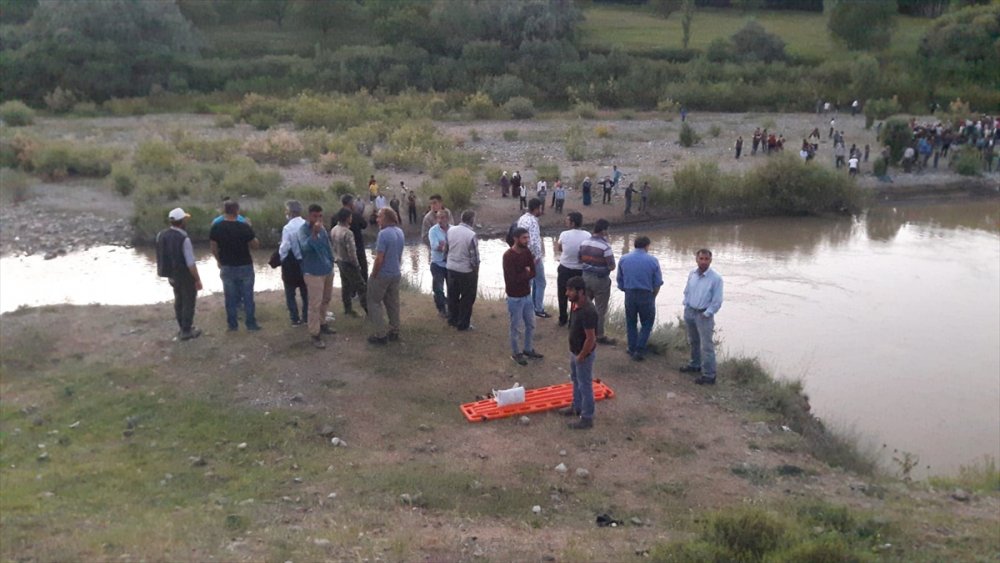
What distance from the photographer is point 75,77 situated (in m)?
46.9

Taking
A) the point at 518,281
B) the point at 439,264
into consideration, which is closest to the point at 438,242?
the point at 439,264

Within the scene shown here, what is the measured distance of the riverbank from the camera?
22.4 ft

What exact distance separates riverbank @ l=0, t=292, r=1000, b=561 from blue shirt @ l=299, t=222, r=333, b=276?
0.85 meters

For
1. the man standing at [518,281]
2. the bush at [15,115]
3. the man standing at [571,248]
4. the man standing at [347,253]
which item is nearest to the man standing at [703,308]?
the man standing at [571,248]

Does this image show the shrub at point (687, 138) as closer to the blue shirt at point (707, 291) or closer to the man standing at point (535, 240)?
the man standing at point (535, 240)

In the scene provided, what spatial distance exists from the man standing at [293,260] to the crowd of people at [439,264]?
0.04 ft

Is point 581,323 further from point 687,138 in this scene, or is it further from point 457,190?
point 687,138

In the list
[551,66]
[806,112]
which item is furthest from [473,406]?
[551,66]

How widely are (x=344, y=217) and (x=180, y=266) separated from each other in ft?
6.11

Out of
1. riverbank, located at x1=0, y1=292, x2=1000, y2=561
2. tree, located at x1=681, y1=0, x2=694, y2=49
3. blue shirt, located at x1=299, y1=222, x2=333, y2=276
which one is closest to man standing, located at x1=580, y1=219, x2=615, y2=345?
riverbank, located at x1=0, y1=292, x2=1000, y2=561

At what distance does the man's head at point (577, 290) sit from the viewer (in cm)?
839

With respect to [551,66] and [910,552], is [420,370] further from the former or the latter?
[551,66]

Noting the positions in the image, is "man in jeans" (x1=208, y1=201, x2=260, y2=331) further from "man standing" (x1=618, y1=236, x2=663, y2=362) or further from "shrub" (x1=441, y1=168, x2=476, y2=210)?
"shrub" (x1=441, y1=168, x2=476, y2=210)

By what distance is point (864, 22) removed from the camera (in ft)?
179
